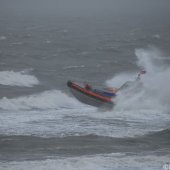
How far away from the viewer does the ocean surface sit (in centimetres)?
1964

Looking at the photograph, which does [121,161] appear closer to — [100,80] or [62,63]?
[100,80]

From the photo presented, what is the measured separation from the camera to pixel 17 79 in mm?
35750

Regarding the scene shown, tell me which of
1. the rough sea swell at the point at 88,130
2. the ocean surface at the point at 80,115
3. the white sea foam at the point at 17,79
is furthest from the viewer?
the white sea foam at the point at 17,79

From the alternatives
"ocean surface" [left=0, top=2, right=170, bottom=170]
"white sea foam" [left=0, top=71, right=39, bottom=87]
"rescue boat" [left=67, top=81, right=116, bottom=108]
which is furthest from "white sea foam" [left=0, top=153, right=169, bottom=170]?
"white sea foam" [left=0, top=71, right=39, bottom=87]

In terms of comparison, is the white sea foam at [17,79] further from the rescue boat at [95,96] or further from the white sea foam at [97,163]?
the white sea foam at [97,163]

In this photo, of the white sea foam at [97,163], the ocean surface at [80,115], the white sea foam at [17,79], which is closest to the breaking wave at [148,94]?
the ocean surface at [80,115]

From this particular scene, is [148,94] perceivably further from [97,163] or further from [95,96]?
[97,163]

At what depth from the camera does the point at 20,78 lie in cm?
3600

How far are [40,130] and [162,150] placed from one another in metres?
4.77

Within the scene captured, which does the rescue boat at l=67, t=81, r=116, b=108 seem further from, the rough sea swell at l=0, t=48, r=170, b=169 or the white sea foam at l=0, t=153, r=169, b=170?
the white sea foam at l=0, t=153, r=169, b=170

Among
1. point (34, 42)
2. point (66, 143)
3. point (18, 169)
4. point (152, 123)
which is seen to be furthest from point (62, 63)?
point (18, 169)

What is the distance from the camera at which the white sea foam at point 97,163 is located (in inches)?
736

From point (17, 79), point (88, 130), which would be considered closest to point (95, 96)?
point (88, 130)

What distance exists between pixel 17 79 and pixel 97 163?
56.8ft
